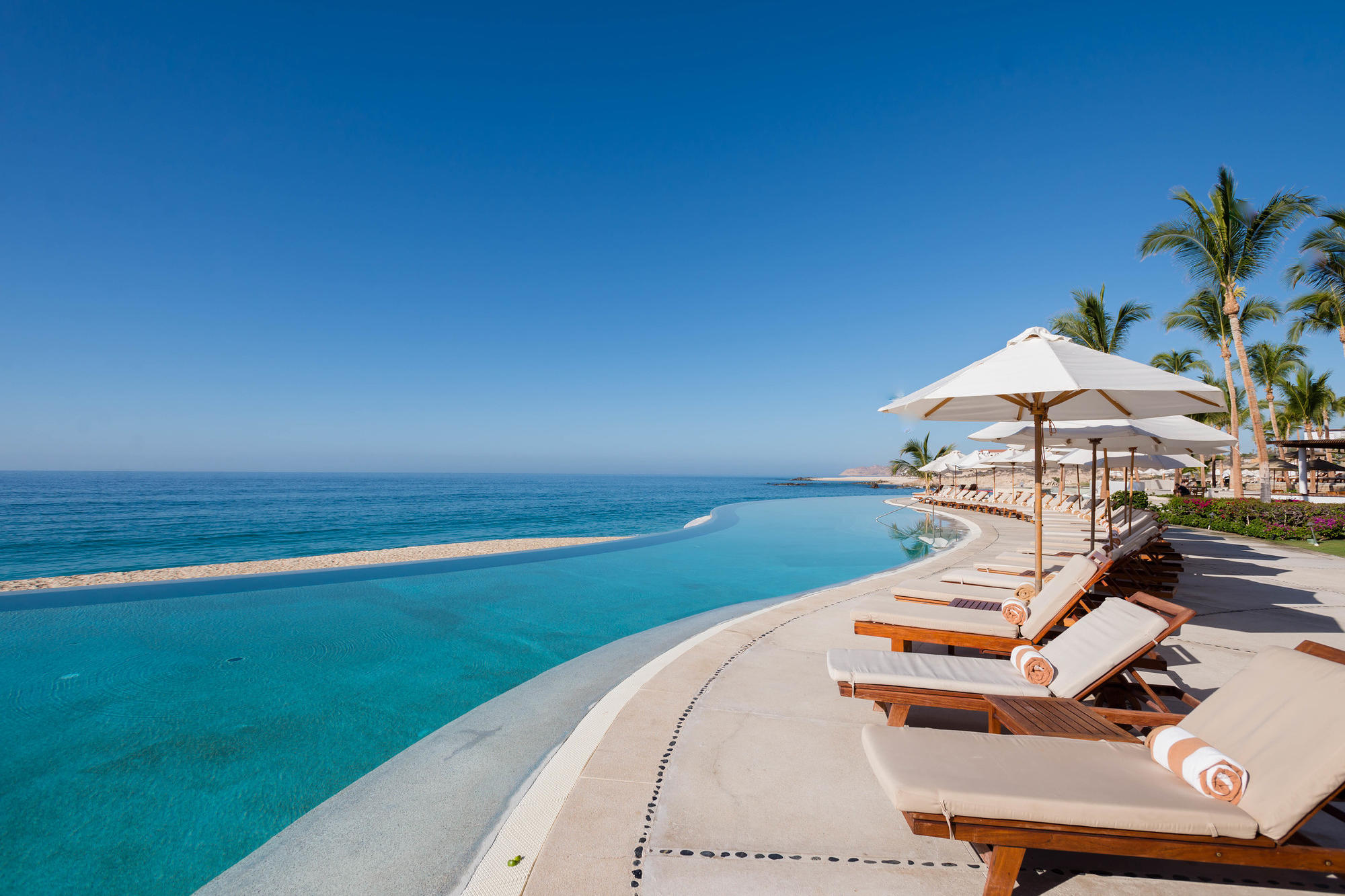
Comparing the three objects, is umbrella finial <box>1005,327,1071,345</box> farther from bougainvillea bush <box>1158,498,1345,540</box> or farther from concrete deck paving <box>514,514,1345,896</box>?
bougainvillea bush <box>1158,498,1345,540</box>

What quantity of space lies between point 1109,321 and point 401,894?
2235 cm

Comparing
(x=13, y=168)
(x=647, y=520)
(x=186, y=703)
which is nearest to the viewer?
(x=186, y=703)

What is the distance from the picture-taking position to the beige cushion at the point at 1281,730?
1.67 meters

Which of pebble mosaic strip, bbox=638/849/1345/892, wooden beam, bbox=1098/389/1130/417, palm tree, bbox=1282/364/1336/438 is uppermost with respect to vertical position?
palm tree, bbox=1282/364/1336/438

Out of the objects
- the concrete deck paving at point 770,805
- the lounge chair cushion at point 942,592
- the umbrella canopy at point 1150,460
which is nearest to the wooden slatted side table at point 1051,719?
the concrete deck paving at point 770,805

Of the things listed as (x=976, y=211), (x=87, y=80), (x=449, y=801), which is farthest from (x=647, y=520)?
(x=449, y=801)

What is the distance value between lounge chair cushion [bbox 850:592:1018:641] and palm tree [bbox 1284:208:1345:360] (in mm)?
18918

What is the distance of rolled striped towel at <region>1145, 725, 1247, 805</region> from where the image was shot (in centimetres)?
179

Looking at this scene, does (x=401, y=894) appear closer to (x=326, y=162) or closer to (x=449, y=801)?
(x=449, y=801)

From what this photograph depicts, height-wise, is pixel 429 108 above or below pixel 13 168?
above

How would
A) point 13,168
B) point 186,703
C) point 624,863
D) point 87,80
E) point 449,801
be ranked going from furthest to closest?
1. point 13,168
2. point 87,80
3. point 186,703
4. point 449,801
5. point 624,863

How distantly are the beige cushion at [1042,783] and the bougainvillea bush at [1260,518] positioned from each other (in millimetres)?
14034

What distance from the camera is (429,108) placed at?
12609 millimetres

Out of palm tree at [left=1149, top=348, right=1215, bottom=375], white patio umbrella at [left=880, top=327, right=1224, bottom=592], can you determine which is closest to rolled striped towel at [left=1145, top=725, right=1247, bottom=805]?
white patio umbrella at [left=880, top=327, right=1224, bottom=592]
